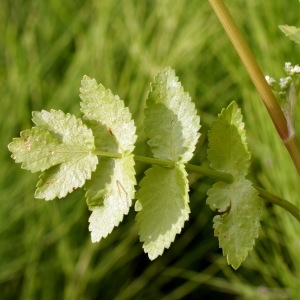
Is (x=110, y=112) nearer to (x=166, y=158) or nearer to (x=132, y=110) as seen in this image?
(x=166, y=158)

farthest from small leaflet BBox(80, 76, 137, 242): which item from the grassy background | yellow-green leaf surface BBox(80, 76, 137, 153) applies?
the grassy background

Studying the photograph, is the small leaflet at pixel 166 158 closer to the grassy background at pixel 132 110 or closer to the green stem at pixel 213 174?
the green stem at pixel 213 174

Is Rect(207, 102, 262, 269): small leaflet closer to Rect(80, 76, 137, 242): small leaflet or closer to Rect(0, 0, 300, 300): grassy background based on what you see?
Rect(80, 76, 137, 242): small leaflet

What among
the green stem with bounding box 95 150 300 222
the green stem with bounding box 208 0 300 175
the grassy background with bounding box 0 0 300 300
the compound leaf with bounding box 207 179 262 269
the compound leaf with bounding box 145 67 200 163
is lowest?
the grassy background with bounding box 0 0 300 300

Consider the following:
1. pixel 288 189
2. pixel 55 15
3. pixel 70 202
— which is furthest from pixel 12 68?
pixel 288 189

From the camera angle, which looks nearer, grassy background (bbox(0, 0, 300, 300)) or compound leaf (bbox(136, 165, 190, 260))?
compound leaf (bbox(136, 165, 190, 260))

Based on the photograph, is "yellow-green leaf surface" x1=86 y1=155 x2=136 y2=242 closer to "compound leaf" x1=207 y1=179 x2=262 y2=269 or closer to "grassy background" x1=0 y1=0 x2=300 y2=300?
"compound leaf" x1=207 y1=179 x2=262 y2=269

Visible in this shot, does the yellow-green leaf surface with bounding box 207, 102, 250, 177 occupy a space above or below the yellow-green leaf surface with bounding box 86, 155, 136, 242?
above

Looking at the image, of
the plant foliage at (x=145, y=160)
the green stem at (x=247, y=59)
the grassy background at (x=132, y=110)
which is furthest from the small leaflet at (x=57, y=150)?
the grassy background at (x=132, y=110)
